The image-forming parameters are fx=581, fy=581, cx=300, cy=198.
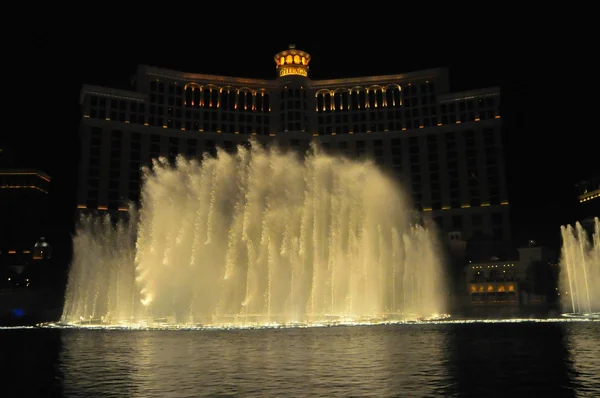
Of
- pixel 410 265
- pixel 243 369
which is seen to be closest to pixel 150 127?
pixel 410 265

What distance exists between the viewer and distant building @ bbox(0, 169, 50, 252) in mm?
107688

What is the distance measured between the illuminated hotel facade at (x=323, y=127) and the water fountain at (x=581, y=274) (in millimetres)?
34576

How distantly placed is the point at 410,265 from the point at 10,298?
43492 mm

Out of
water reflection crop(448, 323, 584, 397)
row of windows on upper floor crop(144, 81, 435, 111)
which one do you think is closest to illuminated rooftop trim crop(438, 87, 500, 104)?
row of windows on upper floor crop(144, 81, 435, 111)

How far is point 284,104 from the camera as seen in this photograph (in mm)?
110625

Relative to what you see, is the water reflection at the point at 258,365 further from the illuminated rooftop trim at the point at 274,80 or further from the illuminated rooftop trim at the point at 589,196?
the illuminated rooftop trim at the point at 589,196

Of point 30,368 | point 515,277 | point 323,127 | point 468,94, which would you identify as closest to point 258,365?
point 30,368

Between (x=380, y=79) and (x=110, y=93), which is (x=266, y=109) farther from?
(x=110, y=93)

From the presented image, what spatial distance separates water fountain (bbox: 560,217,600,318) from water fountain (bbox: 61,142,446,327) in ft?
57.8

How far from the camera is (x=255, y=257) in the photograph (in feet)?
144

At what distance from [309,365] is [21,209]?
348 ft

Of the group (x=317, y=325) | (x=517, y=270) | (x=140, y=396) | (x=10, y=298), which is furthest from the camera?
(x=517, y=270)

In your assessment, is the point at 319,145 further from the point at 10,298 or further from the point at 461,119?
the point at 10,298

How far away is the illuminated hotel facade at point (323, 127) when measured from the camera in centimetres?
10300
